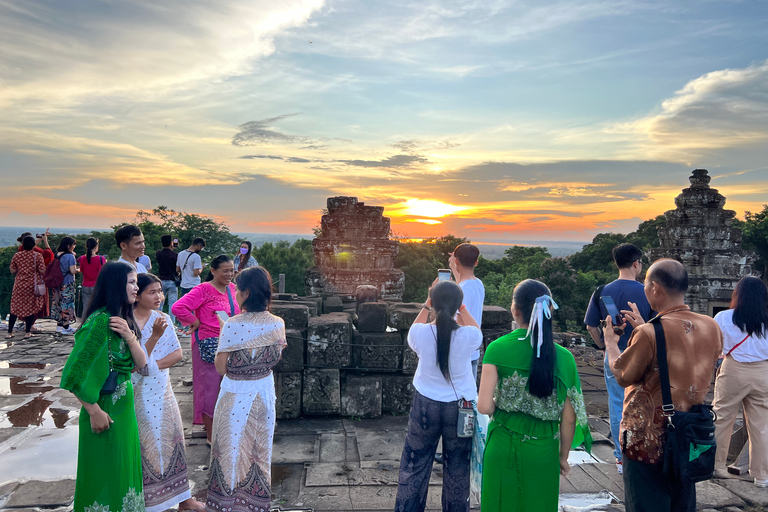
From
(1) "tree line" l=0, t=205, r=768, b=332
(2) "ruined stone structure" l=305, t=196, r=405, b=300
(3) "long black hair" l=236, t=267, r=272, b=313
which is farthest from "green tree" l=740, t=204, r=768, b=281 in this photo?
(3) "long black hair" l=236, t=267, r=272, b=313

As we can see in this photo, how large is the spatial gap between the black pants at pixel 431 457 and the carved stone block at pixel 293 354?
104 inches

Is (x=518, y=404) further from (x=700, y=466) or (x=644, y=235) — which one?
(x=644, y=235)

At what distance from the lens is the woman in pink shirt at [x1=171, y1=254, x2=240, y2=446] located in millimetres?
4531

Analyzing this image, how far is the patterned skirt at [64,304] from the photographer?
9.45m

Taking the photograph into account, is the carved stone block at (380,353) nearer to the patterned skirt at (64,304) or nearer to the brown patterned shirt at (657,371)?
the brown patterned shirt at (657,371)

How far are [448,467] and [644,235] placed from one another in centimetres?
3628

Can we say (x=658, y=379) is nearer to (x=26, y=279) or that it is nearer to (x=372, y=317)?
(x=372, y=317)

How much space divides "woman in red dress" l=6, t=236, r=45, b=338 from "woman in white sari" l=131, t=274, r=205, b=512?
7.41 metres

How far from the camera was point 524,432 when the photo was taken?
267cm

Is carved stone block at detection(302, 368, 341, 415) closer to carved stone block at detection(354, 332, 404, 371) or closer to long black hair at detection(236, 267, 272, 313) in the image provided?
carved stone block at detection(354, 332, 404, 371)

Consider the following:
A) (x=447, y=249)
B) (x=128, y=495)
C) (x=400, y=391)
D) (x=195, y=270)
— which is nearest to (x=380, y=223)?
(x=195, y=270)

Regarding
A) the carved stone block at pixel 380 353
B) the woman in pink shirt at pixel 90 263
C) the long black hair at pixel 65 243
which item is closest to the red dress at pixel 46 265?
the long black hair at pixel 65 243

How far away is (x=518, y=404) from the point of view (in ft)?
8.70

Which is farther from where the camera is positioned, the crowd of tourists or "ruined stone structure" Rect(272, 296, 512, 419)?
"ruined stone structure" Rect(272, 296, 512, 419)
